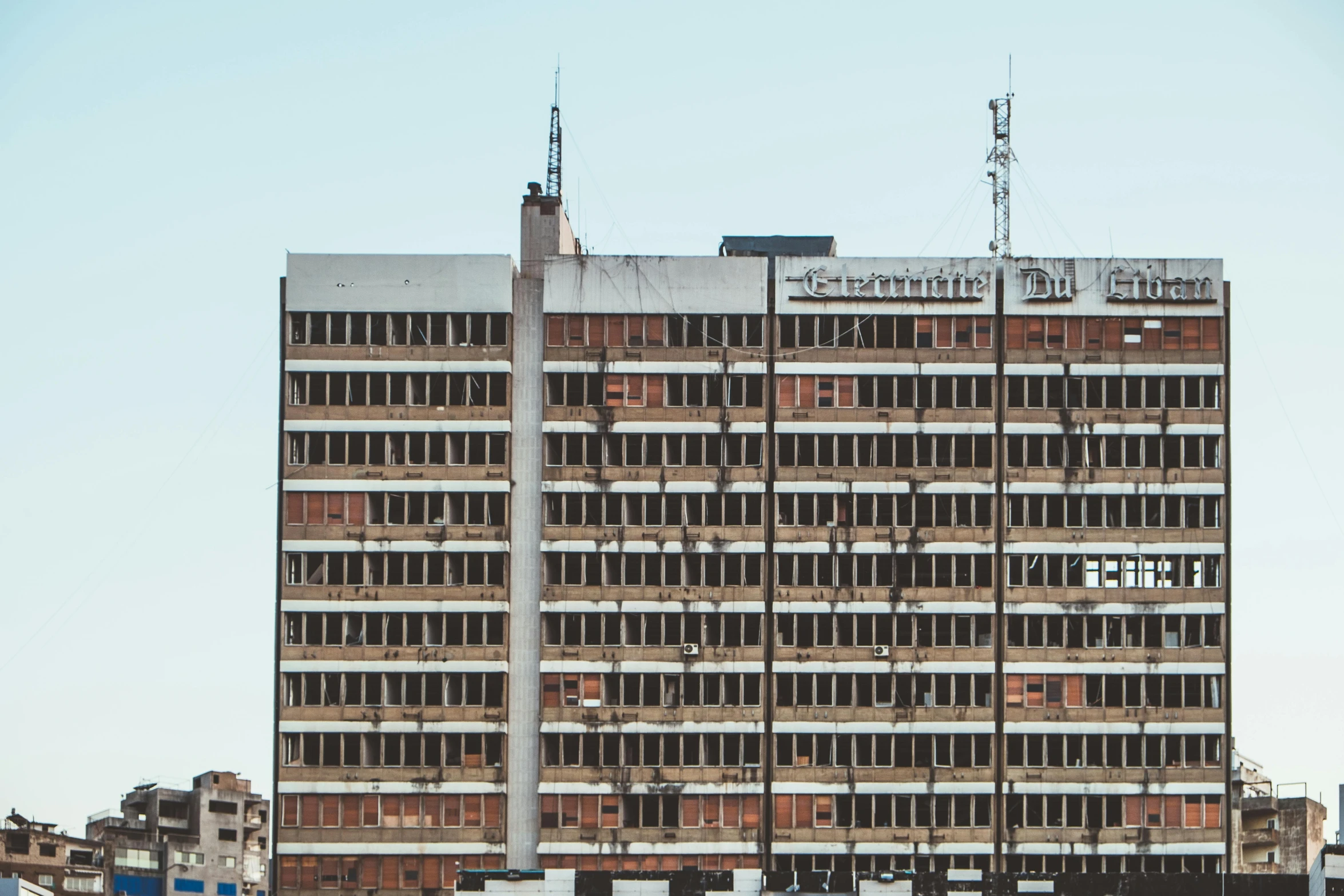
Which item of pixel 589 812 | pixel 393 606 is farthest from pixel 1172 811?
pixel 393 606

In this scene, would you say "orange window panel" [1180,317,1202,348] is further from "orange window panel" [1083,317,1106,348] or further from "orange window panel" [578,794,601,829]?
"orange window panel" [578,794,601,829]

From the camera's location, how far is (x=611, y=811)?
101 metres

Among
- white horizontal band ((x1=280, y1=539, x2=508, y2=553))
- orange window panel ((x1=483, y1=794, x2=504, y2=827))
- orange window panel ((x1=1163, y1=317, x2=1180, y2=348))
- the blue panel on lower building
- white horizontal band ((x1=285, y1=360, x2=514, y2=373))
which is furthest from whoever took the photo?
the blue panel on lower building

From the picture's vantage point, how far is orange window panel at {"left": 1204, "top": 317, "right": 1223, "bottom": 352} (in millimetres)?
105812

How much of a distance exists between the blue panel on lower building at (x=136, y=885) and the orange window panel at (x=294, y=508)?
86831mm

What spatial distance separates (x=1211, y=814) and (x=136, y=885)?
115034 mm

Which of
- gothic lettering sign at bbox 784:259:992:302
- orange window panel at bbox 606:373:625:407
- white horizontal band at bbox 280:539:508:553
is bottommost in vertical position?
white horizontal band at bbox 280:539:508:553

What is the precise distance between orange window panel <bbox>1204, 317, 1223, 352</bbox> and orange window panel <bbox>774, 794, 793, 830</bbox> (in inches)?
1435

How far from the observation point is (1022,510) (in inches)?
4085

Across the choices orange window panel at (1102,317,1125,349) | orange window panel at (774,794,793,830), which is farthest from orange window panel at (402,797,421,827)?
orange window panel at (1102,317,1125,349)

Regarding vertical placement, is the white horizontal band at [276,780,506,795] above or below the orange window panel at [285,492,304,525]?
below

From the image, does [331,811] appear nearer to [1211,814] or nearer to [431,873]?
[431,873]

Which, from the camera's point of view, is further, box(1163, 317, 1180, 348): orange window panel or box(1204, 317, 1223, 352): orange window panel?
box(1204, 317, 1223, 352): orange window panel

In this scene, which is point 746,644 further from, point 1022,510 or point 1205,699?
point 1205,699
